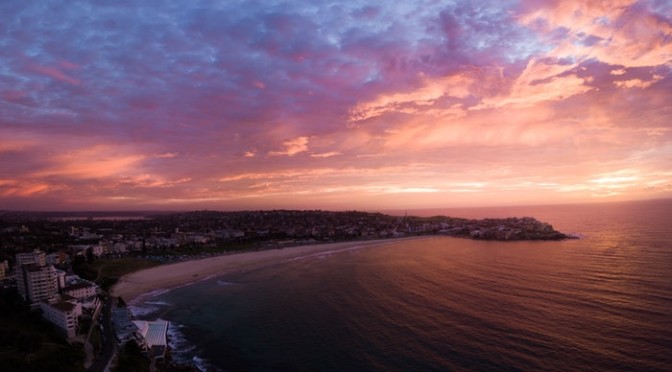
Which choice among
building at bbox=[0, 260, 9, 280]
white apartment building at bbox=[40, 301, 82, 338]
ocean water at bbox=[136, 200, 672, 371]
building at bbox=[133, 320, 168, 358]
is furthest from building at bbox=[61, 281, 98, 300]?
building at bbox=[0, 260, 9, 280]

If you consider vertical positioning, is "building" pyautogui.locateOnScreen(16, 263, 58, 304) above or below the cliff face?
below

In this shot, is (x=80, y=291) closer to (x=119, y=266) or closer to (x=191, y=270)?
(x=191, y=270)

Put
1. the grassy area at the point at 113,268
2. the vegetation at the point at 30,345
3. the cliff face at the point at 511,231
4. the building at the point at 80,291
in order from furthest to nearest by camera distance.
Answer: the cliff face at the point at 511,231 < the grassy area at the point at 113,268 < the building at the point at 80,291 < the vegetation at the point at 30,345

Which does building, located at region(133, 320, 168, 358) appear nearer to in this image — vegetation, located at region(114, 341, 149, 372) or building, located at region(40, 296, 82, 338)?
vegetation, located at region(114, 341, 149, 372)

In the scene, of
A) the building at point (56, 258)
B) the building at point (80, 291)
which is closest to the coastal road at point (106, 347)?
the building at point (80, 291)

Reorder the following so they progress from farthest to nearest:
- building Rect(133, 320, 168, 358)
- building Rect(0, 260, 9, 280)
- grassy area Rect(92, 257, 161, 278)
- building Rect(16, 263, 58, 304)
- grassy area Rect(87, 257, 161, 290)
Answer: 1. grassy area Rect(92, 257, 161, 278)
2. grassy area Rect(87, 257, 161, 290)
3. building Rect(0, 260, 9, 280)
4. building Rect(16, 263, 58, 304)
5. building Rect(133, 320, 168, 358)

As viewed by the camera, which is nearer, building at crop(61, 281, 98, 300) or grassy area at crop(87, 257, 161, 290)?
building at crop(61, 281, 98, 300)

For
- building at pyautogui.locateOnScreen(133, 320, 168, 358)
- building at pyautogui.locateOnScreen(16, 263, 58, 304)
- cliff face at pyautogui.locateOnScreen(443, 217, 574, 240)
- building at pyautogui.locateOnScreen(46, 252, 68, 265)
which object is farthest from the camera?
cliff face at pyautogui.locateOnScreen(443, 217, 574, 240)

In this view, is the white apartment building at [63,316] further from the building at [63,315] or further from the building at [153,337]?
the building at [153,337]
